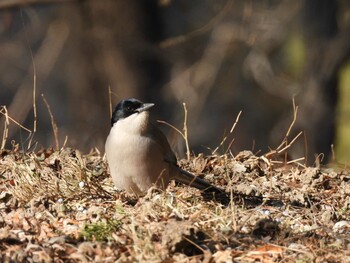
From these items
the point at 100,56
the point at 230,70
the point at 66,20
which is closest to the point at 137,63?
the point at 100,56

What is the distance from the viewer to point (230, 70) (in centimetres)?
2036

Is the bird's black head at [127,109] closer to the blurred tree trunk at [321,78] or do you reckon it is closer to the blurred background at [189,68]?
the blurred background at [189,68]

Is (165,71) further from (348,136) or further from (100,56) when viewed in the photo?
(348,136)

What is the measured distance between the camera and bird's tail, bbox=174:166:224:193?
7.38 meters

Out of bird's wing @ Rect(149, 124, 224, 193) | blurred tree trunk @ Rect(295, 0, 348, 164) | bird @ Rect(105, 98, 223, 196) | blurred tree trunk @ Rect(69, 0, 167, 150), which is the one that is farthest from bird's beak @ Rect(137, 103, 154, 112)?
blurred tree trunk @ Rect(69, 0, 167, 150)

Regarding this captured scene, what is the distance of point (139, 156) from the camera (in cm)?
759

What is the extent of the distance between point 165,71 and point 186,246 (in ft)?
34.2

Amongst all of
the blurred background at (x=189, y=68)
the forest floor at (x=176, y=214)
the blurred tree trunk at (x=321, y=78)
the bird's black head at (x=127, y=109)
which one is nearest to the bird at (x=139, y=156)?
the bird's black head at (x=127, y=109)

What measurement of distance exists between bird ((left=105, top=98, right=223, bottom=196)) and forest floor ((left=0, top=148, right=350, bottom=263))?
11 centimetres

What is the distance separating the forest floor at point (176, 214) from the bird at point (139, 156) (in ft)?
0.37

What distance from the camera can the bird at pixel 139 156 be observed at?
24.4 ft

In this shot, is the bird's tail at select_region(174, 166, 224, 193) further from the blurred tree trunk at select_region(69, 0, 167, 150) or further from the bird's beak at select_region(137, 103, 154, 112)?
the blurred tree trunk at select_region(69, 0, 167, 150)

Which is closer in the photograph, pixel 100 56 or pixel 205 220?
pixel 205 220

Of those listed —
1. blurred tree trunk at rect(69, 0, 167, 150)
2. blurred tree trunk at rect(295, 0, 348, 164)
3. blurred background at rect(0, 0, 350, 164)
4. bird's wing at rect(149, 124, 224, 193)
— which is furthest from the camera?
blurred tree trunk at rect(69, 0, 167, 150)
